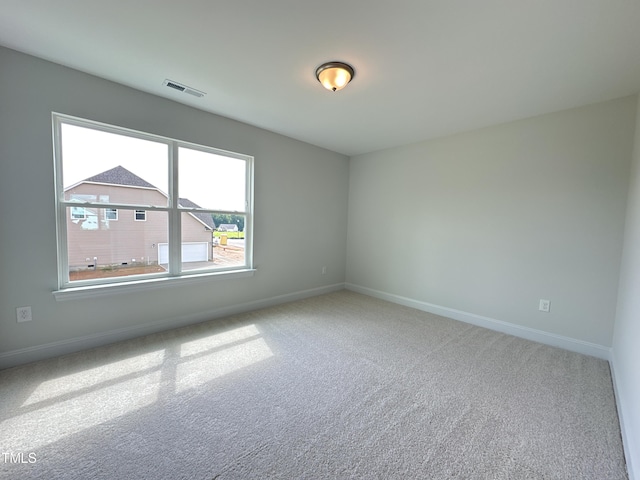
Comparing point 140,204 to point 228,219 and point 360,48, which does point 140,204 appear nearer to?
point 228,219

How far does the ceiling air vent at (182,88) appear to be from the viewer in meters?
2.36

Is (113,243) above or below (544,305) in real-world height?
above

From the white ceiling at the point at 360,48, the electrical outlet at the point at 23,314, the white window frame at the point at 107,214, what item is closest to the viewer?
the white ceiling at the point at 360,48

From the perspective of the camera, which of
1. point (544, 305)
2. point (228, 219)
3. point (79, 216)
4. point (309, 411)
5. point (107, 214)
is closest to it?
point (309, 411)

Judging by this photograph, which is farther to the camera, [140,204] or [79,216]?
[140,204]

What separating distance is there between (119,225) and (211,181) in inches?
42.3

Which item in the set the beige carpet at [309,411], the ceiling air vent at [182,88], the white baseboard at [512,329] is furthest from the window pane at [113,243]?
the white baseboard at [512,329]

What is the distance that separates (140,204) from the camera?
2672 mm

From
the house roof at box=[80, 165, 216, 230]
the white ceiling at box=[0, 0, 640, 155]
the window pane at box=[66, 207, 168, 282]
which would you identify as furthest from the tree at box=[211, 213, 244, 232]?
the white ceiling at box=[0, 0, 640, 155]

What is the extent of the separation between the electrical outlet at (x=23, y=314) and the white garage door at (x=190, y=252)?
1025mm

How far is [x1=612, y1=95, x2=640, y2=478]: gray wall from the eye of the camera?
1398 millimetres

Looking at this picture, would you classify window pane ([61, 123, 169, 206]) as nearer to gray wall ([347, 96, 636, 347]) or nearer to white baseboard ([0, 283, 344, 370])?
white baseboard ([0, 283, 344, 370])

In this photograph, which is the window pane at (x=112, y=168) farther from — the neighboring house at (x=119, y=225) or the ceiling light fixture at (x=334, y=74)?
the ceiling light fixture at (x=334, y=74)

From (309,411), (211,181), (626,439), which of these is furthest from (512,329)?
(211,181)
